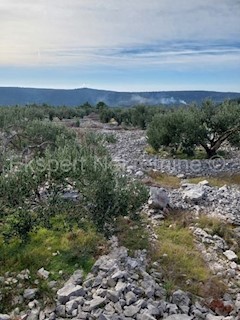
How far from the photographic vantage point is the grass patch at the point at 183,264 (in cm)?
1131

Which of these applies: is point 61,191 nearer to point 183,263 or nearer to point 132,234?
point 132,234

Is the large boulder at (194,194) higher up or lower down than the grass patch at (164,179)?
higher up

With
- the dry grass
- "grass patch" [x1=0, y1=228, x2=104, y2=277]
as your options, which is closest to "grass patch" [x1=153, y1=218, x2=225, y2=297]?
the dry grass

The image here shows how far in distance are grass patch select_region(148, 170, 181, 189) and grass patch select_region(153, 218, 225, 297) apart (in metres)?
6.47

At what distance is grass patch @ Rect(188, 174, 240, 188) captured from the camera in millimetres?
22600

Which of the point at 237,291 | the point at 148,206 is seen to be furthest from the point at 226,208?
the point at 237,291

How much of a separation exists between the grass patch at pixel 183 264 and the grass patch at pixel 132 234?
534 millimetres

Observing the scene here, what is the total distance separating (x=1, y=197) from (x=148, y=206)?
6213 mm

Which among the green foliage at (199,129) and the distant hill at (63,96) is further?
the distant hill at (63,96)

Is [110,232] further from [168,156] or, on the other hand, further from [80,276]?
[168,156]

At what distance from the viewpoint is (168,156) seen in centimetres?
3062

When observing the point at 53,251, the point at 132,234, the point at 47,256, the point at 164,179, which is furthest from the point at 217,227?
the point at 164,179

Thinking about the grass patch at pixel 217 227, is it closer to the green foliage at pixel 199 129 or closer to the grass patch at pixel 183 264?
the grass patch at pixel 183 264

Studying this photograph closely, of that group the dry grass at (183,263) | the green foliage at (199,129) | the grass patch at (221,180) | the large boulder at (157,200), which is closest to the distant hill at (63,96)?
the green foliage at (199,129)
